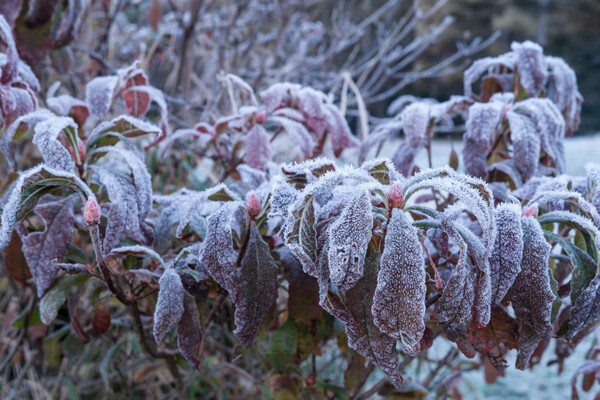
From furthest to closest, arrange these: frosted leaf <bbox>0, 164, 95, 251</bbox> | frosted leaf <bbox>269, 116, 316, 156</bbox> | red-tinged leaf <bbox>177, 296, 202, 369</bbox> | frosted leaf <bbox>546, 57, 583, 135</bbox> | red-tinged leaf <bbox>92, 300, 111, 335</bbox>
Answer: frosted leaf <bbox>546, 57, 583, 135</bbox> → frosted leaf <bbox>269, 116, 316, 156</bbox> → red-tinged leaf <bbox>92, 300, 111, 335</bbox> → red-tinged leaf <bbox>177, 296, 202, 369</bbox> → frosted leaf <bbox>0, 164, 95, 251</bbox>

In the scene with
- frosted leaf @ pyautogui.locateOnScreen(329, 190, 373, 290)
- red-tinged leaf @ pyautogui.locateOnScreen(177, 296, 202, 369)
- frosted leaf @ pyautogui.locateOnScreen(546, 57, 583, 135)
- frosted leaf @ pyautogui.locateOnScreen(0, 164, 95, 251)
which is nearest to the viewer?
frosted leaf @ pyautogui.locateOnScreen(329, 190, 373, 290)

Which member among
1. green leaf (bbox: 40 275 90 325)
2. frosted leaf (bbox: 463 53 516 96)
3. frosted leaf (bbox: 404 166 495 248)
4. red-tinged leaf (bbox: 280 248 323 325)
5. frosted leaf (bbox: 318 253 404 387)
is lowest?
green leaf (bbox: 40 275 90 325)

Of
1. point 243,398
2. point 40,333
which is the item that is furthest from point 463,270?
point 243,398

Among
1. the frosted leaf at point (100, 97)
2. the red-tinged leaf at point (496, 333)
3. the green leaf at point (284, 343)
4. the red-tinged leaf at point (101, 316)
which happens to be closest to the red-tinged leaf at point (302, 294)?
the green leaf at point (284, 343)

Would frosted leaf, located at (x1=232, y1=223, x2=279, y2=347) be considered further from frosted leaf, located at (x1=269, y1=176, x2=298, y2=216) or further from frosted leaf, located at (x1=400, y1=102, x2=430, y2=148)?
frosted leaf, located at (x1=400, y1=102, x2=430, y2=148)

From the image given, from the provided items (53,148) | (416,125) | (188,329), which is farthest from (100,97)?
(416,125)

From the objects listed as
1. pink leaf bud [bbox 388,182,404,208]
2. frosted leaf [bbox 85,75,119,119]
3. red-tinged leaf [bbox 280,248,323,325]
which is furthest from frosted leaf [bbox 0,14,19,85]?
pink leaf bud [bbox 388,182,404,208]
